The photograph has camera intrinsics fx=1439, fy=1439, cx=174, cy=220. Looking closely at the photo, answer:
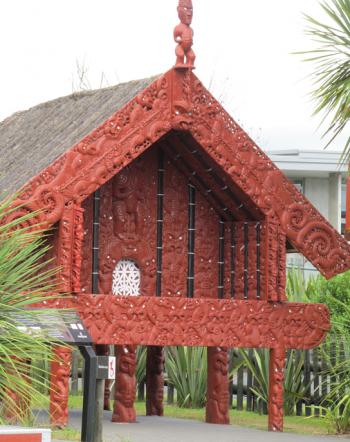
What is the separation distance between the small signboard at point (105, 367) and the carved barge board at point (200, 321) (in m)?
3.19

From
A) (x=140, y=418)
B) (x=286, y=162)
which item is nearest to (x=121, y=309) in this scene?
(x=140, y=418)

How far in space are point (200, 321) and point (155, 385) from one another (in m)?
3.27

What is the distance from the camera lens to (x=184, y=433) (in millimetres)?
20141

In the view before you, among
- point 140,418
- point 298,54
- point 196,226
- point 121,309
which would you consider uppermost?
point 298,54

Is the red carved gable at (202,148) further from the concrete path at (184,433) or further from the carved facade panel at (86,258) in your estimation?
the concrete path at (184,433)

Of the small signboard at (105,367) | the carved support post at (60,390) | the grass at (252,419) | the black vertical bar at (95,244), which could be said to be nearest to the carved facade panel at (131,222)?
the black vertical bar at (95,244)

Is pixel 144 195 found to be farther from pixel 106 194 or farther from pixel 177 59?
pixel 177 59

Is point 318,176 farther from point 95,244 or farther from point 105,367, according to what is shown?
point 105,367

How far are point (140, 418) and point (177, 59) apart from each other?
19.4ft

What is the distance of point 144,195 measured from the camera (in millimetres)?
21375

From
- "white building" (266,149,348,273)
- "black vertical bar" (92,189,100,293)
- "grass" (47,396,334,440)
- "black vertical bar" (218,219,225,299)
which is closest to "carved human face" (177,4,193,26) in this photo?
"black vertical bar" (92,189,100,293)

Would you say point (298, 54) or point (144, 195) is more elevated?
point (298, 54)

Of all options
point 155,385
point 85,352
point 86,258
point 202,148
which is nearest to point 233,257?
point 202,148

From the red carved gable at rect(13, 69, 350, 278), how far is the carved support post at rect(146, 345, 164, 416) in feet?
11.3
